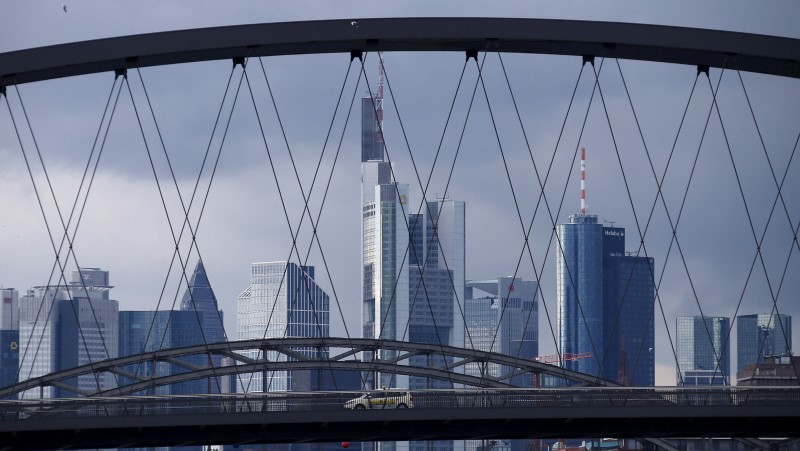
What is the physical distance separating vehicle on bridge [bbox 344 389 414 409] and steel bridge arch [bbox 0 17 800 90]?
10.9 m

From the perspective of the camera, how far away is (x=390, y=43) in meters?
57.1

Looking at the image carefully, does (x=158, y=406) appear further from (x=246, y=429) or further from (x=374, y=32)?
(x=374, y=32)

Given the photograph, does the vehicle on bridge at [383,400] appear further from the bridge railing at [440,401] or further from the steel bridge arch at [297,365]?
the steel bridge arch at [297,365]

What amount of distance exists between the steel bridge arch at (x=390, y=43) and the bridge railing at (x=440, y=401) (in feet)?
34.8

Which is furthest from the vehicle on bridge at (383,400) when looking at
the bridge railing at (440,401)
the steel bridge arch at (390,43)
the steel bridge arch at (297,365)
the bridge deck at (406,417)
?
the steel bridge arch at (297,365)

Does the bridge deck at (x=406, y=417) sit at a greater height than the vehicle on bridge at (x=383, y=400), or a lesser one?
lesser

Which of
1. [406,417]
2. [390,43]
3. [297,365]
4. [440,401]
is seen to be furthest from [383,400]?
[297,365]

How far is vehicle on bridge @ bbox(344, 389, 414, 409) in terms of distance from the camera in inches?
2184

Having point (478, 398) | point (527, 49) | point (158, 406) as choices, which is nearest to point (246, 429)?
point (158, 406)

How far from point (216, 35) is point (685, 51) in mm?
14969

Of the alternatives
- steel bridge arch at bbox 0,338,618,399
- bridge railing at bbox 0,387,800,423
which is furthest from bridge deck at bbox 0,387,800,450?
steel bridge arch at bbox 0,338,618,399

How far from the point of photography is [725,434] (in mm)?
56531

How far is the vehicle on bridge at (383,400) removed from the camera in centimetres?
5547

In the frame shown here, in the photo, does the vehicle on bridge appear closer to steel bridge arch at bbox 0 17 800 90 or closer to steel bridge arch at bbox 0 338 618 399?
steel bridge arch at bbox 0 17 800 90
